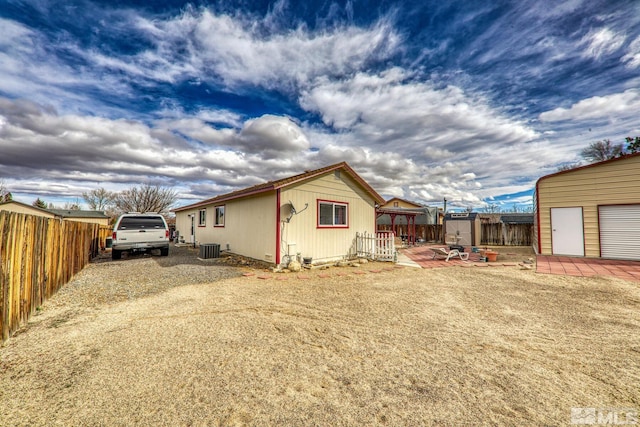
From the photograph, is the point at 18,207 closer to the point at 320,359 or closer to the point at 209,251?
the point at 209,251

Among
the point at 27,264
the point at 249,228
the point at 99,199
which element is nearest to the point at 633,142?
the point at 249,228

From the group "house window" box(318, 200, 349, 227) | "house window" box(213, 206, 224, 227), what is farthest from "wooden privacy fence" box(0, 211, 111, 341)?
"house window" box(318, 200, 349, 227)

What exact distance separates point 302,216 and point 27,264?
261 inches

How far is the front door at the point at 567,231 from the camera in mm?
10836

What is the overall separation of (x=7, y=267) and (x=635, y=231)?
17700mm

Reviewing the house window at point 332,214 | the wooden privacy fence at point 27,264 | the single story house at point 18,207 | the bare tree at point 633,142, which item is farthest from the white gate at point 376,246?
the single story house at point 18,207

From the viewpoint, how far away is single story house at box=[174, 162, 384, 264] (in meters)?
8.78

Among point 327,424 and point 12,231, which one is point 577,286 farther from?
point 12,231

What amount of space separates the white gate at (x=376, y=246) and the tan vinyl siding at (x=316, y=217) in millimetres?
457

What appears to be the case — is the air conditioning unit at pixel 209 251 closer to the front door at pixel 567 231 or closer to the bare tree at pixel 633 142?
the front door at pixel 567 231

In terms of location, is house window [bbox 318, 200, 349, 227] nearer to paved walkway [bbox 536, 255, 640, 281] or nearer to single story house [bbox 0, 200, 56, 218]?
paved walkway [bbox 536, 255, 640, 281]

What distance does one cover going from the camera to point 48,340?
11.0ft

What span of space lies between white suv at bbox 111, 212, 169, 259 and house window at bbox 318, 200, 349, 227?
23.3 ft

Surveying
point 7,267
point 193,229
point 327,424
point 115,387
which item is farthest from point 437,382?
point 193,229
